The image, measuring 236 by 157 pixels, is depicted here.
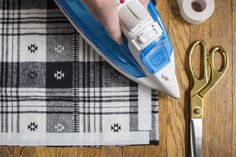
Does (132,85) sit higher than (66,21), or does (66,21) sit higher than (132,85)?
(66,21)

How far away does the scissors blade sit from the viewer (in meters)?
0.87

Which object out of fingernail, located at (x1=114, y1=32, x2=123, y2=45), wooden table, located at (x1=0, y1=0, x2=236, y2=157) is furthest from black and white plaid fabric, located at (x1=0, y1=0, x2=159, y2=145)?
fingernail, located at (x1=114, y1=32, x2=123, y2=45)

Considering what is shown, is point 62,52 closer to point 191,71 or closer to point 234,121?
point 191,71

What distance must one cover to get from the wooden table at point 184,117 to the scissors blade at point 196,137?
2 centimetres

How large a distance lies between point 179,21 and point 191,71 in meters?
0.13

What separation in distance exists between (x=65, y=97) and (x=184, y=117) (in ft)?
0.95

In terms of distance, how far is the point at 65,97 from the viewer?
35.5 inches

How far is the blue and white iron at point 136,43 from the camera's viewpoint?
728 mm

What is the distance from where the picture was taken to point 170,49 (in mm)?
828

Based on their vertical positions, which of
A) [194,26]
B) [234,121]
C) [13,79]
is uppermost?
[194,26]

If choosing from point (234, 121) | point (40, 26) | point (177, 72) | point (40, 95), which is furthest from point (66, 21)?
point (234, 121)

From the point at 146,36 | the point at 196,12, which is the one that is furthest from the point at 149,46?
the point at 196,12

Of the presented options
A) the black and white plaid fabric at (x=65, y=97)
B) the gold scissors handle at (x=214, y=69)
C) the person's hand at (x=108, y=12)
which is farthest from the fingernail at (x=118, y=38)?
the gold scissors handle at (x=214, y=69)

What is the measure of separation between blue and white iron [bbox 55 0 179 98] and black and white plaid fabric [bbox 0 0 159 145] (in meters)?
0.05
